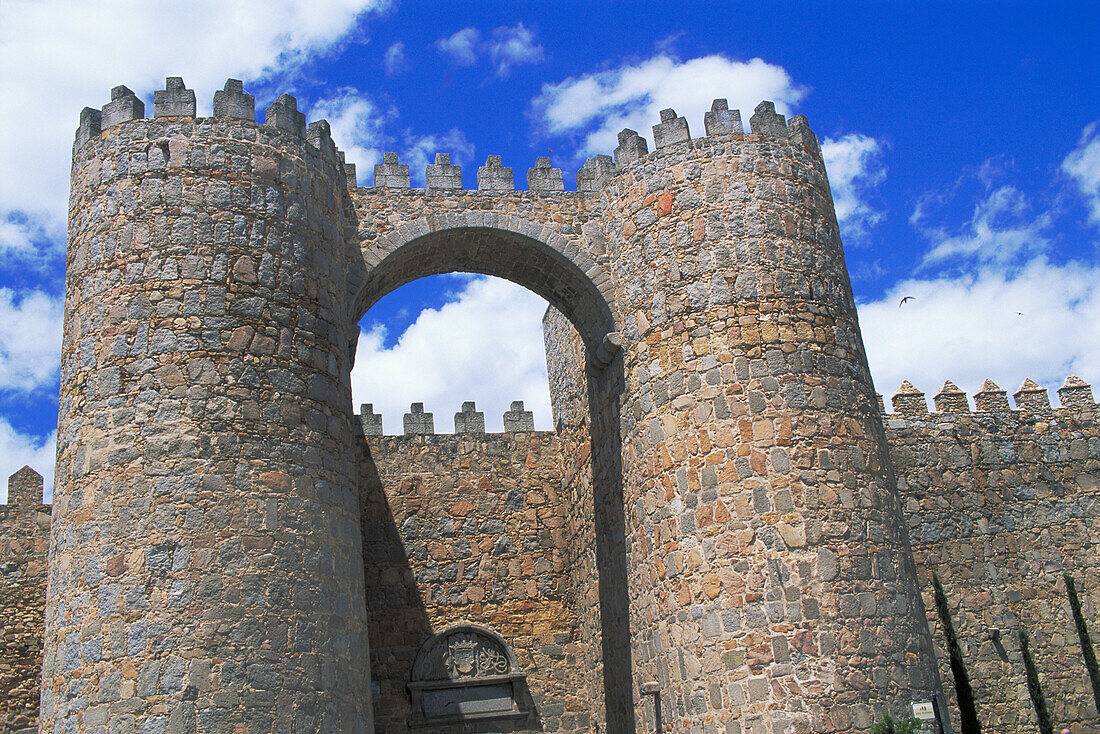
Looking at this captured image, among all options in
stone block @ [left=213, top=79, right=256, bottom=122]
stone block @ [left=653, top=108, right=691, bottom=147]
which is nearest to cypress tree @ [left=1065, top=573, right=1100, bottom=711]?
stone block @ [left=653, top=108, right=691, bottom=147]

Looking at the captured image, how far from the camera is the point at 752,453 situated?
9766 mm

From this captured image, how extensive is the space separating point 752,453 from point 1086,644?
6768 millimetres

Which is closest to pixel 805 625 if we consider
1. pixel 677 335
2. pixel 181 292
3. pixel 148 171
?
pixel 677 335

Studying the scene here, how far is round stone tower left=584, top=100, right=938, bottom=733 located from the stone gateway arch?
0.10 ft

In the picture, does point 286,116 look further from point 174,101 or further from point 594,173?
point 594,173

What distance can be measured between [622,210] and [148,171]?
5.16m

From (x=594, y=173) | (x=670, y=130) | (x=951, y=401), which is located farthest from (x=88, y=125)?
(x=951, y=401)

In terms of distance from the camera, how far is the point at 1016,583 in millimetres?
13594

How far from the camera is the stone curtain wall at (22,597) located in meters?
12.5

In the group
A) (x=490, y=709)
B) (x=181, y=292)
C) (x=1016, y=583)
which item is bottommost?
(x=490, y=709)

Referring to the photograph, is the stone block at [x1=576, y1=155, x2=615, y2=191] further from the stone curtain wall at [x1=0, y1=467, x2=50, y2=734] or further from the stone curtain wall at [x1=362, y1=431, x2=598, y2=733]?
the stone curtain wall at [x1=0, y1=467, x2=50, y2=734]

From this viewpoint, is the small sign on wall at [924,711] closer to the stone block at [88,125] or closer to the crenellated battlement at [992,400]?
the crenellated battlement at [992,400]

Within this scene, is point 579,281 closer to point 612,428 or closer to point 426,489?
point 612,428

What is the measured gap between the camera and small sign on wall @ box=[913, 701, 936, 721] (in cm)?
904
